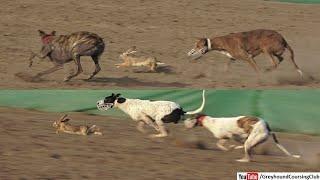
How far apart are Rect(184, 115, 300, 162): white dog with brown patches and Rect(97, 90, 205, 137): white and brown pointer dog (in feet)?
1.63

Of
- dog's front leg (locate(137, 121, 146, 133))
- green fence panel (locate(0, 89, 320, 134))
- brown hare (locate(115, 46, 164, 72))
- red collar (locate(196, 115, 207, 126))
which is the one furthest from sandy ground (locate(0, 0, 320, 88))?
red collar (locate(196, 115, 207, 126))

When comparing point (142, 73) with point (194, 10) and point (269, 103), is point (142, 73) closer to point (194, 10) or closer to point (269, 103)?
point (269, 103)

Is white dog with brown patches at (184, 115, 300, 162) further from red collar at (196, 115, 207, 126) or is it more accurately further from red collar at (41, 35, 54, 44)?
red collar at (41, 35, 54, 44)

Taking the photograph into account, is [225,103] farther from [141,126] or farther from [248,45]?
[248,45]

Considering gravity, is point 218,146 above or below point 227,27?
above

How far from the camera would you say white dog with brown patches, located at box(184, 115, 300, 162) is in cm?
890

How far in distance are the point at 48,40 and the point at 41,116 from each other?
4.74m

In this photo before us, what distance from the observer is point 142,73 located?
1931 centimetres

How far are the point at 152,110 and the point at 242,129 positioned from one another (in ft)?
5.47

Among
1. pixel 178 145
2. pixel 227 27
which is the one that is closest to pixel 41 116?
pixel 178 145

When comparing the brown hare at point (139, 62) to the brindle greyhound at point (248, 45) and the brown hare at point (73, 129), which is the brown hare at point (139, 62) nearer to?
the brindle greyhound at point (248, 45)

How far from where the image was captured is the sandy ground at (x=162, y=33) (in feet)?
60.2

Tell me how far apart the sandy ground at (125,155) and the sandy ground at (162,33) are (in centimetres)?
655

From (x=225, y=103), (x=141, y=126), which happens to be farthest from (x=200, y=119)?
(x=225, y=103)
